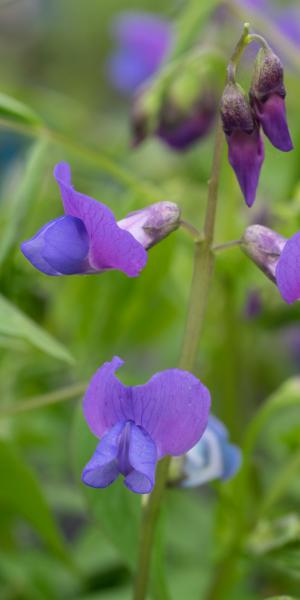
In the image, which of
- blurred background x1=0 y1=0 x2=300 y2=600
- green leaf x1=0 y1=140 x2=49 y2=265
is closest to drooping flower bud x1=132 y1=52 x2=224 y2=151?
blurred background x1=0 y1=0 x2=300 y2=600

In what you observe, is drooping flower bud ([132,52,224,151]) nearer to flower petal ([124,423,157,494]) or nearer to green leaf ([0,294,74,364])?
green leaf ([0,294,74,364])

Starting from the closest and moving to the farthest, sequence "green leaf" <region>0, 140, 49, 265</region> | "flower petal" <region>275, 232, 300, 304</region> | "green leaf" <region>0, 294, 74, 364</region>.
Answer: "flower petal" <region>275, 232, 300, 304</region> < "green leaf" <region>0, 294, 74, 364</region> < "green leaf" <region>0, 140, 49, 265</region>

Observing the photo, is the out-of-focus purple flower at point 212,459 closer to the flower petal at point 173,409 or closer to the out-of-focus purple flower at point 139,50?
the flower petal at point 173,409

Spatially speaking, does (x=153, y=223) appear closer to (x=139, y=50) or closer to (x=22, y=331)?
(x=22, y=331)

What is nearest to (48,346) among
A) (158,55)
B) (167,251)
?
(167,251)

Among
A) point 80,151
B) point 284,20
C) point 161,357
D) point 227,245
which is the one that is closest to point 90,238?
point 227,245

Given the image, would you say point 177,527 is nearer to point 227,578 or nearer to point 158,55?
point 227,578
